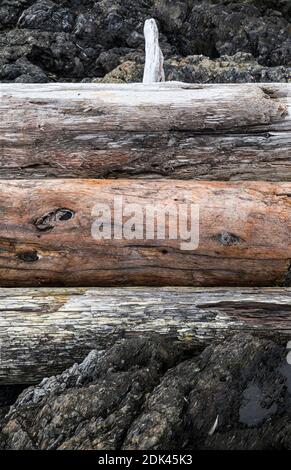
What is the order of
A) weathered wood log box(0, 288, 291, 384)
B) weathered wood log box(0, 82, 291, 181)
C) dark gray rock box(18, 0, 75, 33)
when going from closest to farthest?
weathered wood log box(0, 288, 291, 384) → weathered wood log box(0, 82, 291, 181) → dark gray rock box(18, 0, 75, 33)

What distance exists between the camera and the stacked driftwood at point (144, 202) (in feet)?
12.8

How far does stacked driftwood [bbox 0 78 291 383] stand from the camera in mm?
3904

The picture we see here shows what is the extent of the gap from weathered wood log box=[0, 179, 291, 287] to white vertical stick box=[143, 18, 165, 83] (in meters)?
2.86

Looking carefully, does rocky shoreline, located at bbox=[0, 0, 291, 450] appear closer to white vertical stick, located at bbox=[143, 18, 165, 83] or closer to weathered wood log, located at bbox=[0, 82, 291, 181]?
weathered wood log, located at bbox=[0, 82, 291, 181]

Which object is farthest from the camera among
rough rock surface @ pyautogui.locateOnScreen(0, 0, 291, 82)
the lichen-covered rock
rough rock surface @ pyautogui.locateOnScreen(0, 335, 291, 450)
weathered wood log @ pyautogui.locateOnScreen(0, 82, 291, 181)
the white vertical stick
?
rough rock surface @ pyautogui.locateOnScreen(0, 0, 291, 82)

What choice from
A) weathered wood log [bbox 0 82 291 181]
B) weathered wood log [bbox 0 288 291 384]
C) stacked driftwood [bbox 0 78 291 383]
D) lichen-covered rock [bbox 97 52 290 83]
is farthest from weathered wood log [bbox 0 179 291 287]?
lichen-covered rock [bbox 97 52 290 83]

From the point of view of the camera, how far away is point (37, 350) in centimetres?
389

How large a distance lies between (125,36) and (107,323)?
26.1 feet

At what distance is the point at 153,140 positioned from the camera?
15.9 feet

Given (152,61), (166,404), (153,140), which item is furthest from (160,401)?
(152,61)

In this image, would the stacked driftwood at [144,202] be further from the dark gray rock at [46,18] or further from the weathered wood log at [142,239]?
the dark gray rock at [46,18]
